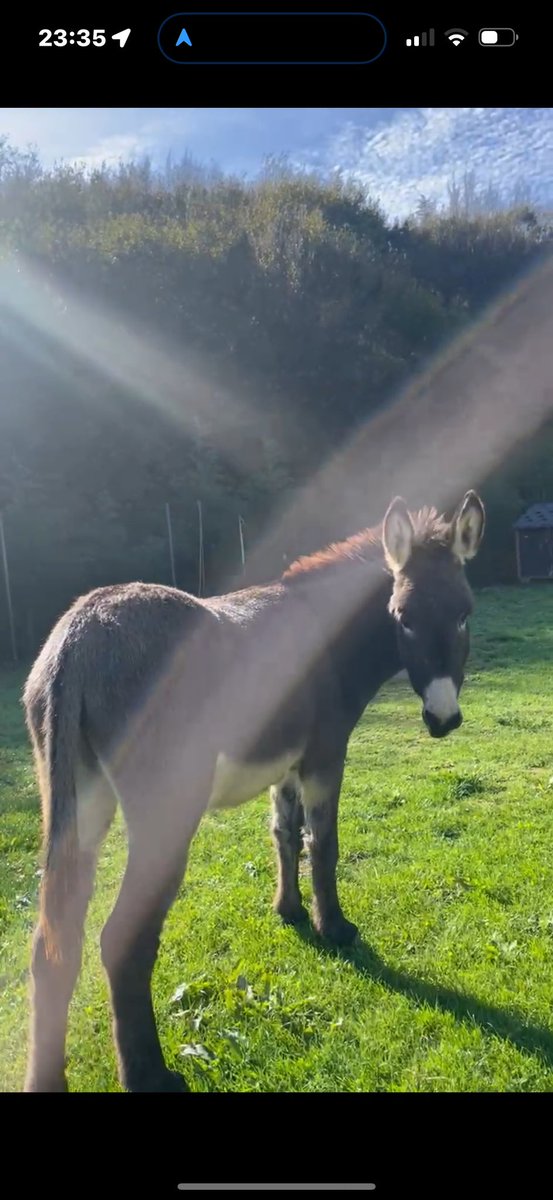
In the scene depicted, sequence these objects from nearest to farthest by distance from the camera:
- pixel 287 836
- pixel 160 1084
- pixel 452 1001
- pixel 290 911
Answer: pixel 160 1084 → pixel 452 1001 → pixel 290 911 → pixel 287 836

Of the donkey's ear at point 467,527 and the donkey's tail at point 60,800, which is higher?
the donkey's ear at point 467,527

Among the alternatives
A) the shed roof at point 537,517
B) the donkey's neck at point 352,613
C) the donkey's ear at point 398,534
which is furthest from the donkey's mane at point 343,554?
the shed roof at point 537,517

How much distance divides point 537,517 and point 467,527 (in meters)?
0.63

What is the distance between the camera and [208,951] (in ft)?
9.08

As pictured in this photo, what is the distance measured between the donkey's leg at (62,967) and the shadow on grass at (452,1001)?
1.13 m

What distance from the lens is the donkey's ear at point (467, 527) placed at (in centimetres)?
257

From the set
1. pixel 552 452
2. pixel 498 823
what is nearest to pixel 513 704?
pixel 498 823

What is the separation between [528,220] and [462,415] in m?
0.77
